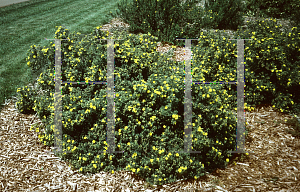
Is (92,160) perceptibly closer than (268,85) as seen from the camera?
Yes

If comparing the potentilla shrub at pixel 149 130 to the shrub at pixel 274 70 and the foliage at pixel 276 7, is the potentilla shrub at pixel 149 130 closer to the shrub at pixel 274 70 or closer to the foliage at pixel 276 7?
the shrub at pixel 274 70

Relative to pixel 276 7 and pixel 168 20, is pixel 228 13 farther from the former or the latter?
pixel 276 7

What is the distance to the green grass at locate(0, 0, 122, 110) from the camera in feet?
18.0

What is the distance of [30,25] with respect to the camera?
27.7ft

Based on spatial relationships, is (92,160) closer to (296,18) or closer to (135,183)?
(135,183)

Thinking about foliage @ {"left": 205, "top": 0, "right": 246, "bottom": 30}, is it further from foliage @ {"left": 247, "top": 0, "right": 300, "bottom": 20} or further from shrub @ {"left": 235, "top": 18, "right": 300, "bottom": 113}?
shrub @ {"left": 235, "top": 18, "right": 300, "bottom": 113}

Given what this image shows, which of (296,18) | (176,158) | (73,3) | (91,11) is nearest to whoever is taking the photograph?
(176,158)

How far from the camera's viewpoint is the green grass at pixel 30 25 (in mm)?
5472

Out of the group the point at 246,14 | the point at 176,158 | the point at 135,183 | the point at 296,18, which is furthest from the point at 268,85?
the point at 246,14

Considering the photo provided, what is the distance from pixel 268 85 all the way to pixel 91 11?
814 centimetres

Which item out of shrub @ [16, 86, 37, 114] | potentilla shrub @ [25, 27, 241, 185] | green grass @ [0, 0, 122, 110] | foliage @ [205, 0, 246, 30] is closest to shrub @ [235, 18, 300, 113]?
potentilla shrub @ [25, 27, 241, 185]

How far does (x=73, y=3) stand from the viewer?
11172 millimetres

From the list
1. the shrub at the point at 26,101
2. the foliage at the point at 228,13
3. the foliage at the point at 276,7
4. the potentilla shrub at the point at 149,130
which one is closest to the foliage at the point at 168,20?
the foliage at the point at 228,13

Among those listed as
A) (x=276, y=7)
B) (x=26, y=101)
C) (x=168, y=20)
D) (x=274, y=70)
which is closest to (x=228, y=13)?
(x=168, y=20)
